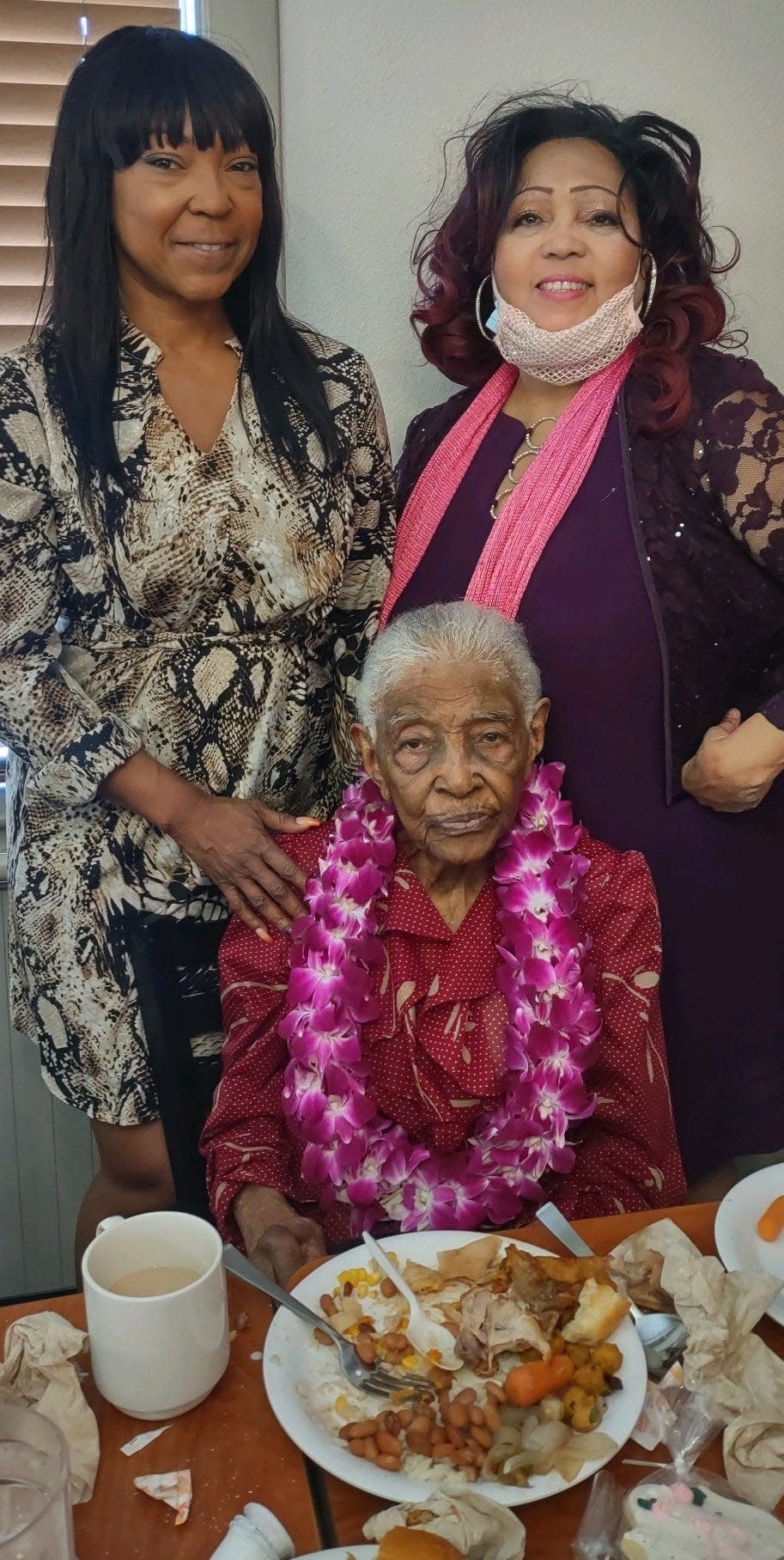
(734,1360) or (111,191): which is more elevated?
(111,191)

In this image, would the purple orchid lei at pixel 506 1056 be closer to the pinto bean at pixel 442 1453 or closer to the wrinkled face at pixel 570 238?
the pinto bean at pixel 442 1453

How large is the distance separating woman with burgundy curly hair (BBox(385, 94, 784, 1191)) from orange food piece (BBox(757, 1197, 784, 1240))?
719 mm

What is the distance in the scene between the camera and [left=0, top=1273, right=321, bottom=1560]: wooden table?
0.96 metres

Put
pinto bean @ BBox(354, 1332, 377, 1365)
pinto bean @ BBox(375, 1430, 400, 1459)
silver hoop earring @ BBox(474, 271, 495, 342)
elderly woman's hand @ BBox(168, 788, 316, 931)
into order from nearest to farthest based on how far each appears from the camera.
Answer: pinto bean @ BBox(375, 1430, 400, 1459)
pinto bean @ BBox(354, 1332, 377, 1365)
elderly woman's hand @ BBox(168, 788, 316, 931)
silver hoop earring @ BBox(474, 271, 495, 342)

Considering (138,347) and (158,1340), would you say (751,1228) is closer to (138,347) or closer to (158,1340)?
(158,1340)

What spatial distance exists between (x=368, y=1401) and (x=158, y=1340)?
0.19m

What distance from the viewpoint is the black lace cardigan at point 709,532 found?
6.08 ft

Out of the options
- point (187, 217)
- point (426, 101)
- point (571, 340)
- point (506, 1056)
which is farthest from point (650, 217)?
point (506, 1056)

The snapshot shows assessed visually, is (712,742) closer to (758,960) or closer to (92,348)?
(758,960)

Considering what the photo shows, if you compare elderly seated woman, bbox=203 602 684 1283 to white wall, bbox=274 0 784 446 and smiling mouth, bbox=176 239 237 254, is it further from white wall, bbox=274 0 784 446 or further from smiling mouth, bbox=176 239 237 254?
white wall, bbox=274 0 784 446

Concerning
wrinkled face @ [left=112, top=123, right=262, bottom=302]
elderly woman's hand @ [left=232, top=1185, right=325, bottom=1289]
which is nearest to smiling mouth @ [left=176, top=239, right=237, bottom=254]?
wrinkled face @ [left=112, top=123, right=262, bottom=302]

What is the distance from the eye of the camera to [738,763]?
1858 millimetres

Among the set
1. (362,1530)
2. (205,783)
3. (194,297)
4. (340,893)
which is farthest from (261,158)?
(362,1530)

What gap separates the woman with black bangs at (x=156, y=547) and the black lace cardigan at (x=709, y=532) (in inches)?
15.6
